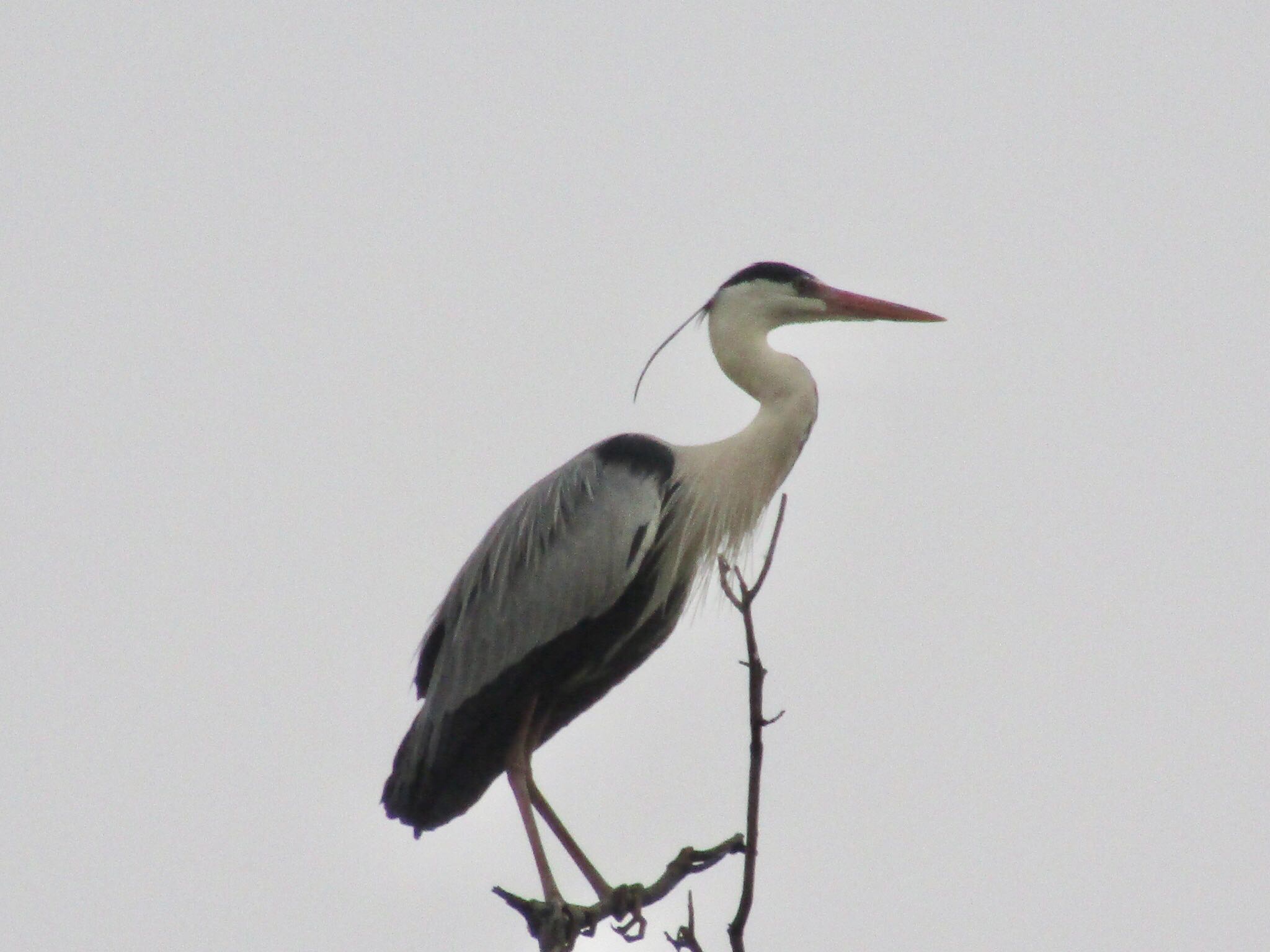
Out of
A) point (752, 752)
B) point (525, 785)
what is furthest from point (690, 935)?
point (525, 785)

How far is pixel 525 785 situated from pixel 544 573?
77 cm

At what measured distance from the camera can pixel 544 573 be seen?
5.93 m

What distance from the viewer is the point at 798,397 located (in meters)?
6.13

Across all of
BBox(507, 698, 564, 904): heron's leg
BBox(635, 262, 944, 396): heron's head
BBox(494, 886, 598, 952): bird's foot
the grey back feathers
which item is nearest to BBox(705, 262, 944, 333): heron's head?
BBox(635, 262, 944, 396): heron's head

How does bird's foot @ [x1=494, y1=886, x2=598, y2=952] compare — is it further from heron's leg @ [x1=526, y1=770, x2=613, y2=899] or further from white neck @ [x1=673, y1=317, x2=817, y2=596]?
white neck @ [x1=673, y1=317, x2=817, y2=596]

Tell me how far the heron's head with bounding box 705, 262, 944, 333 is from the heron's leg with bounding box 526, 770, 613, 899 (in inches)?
78.4

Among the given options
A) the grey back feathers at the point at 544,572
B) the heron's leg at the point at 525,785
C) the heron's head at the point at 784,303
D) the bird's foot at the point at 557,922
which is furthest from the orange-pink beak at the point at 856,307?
the bird's foot at the point at 557,922

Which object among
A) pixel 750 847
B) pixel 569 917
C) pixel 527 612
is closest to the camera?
pixel 750 847

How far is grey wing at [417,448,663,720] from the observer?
579 centimetres

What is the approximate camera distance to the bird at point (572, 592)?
582 centimetres

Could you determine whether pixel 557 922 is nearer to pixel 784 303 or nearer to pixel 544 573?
pixel 544 573

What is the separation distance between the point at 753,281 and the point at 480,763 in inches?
88.1

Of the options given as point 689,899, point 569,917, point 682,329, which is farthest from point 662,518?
point 689,899

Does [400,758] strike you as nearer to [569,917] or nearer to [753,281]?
[569,917]
